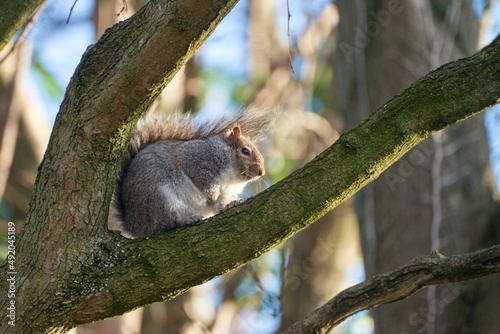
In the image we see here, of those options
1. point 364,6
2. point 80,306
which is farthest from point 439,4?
point 80,306

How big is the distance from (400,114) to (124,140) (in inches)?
35.5

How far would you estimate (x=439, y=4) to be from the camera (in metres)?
5.31

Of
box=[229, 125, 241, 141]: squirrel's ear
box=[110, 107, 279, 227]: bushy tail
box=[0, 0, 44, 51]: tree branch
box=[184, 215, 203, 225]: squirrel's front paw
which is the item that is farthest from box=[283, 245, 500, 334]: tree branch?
box=[229, 125, 241, 141]: squirrel's ear

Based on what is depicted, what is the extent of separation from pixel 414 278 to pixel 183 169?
1511 mm

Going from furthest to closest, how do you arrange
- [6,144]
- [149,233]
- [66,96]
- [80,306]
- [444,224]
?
1. [6,144]
2. [444,224]
3. [149,233]
4. [66,96]
5. [80,306]

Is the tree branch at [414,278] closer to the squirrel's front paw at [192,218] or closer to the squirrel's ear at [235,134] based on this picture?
the squirrel's front paw at [192,218]

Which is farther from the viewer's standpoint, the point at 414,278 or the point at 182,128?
the point at 182,128

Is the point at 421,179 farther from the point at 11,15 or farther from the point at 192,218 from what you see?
the point at 11,15

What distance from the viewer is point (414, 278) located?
2486 mm

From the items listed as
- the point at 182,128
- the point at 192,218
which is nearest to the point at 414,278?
the point at 192,218

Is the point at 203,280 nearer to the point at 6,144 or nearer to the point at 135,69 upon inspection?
the point at 135,69

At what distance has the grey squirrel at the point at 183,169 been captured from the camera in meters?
3.36

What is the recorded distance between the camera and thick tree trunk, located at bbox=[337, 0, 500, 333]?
14.5 feet

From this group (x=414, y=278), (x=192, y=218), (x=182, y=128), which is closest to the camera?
(x=414, y=278)
